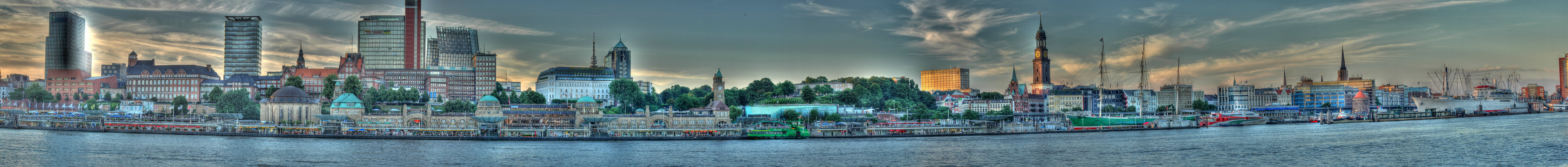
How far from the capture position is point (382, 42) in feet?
424

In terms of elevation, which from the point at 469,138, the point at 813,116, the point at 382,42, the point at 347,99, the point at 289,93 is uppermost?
the point at 382,42

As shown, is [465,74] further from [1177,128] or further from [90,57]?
[1177,128]

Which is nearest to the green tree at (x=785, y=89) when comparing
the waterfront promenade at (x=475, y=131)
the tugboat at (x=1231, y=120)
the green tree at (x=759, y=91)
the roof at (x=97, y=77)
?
the green tree at (x=759, y=91)

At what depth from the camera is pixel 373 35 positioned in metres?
129

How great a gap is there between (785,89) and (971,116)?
67.4 ft

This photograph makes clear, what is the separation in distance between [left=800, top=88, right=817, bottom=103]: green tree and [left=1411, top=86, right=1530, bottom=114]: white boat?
7700cm

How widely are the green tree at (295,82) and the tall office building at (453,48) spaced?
29.6 meters

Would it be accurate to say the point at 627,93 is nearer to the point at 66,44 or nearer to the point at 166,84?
the point at 166,84

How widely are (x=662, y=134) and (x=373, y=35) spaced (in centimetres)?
7206

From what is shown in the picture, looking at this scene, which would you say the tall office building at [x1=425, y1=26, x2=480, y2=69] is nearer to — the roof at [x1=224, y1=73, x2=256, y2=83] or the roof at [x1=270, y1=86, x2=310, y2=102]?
the roof at [x1=224, y1=73, x2=256, y2=83]

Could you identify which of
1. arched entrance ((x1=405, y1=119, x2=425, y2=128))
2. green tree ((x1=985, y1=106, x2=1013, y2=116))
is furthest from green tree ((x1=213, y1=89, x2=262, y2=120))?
green tree ((x1=985, y1=106, x2=1013, y2=116))

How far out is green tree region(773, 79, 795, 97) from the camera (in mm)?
106938

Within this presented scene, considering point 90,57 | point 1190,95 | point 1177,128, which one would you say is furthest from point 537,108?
point 1190,95

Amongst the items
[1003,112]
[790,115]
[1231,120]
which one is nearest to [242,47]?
[790,115]
